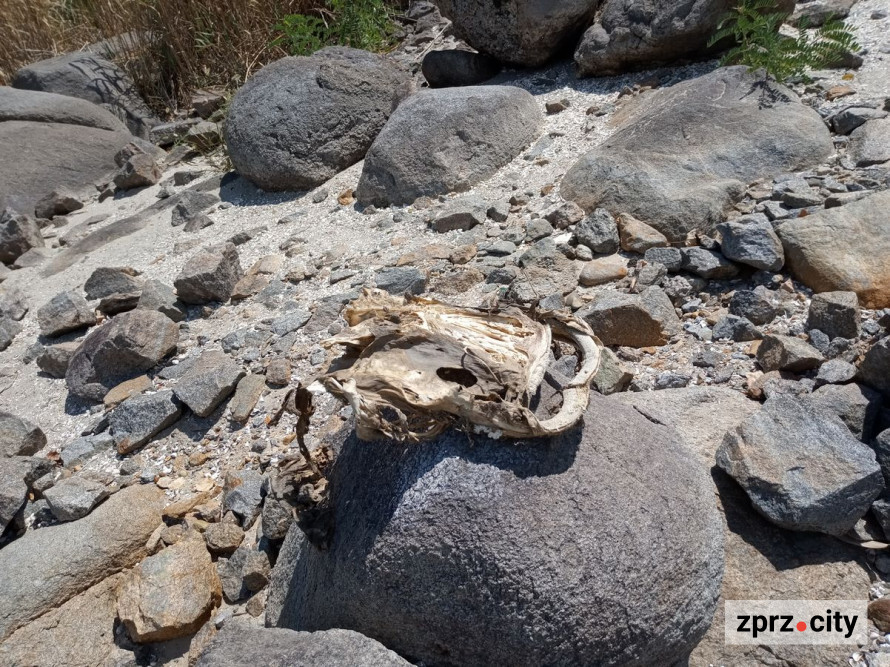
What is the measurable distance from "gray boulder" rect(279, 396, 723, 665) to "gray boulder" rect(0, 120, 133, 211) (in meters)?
5.30

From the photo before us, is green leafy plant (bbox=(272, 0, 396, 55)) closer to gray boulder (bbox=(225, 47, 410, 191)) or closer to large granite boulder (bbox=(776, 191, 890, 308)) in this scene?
gray boulder (bbox=(225, 47, 410, 191))

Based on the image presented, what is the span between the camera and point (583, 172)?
3684 mm

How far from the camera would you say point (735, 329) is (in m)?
2.75

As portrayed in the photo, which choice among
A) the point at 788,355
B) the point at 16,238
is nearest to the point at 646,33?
the point at 788,355

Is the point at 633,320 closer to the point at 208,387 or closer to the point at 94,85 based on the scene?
the point at 208,387

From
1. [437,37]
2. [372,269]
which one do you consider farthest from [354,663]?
[437,37]

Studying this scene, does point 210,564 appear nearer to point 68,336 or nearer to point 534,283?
point 534,283

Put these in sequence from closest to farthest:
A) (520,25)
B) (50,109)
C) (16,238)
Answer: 1. (520,25)
2. (16,238)
3. (50,109)

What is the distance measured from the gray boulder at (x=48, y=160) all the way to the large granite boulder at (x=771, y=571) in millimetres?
5505

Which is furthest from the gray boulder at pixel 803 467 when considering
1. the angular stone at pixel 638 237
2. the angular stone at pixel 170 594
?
the angular stone at pixel 170 594

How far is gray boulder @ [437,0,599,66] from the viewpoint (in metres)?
4.79

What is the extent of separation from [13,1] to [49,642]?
8247 millimetres

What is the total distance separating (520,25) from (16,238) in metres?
3.84

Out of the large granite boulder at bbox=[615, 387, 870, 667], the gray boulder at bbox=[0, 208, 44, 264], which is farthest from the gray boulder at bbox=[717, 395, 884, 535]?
the gray boulder at bbox=[0, 208, 44, 264]
